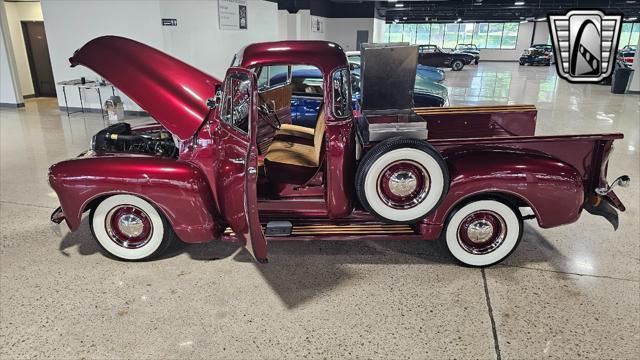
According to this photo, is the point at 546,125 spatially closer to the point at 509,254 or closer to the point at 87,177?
the point at 509,254

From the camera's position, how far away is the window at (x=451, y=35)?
3950 cm

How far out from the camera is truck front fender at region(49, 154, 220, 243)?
10.5ft

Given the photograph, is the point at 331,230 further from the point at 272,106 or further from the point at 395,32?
the point at 395,32

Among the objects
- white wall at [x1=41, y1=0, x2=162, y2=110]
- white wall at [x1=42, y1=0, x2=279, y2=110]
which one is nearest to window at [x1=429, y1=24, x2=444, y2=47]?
white wall at [x1=42, y1=0, x2=279, y2=110]

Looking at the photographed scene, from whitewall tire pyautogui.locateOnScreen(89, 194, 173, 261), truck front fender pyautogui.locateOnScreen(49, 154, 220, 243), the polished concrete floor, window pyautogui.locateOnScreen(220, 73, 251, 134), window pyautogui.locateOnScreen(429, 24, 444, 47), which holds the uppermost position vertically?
window pyautogui.locateOnScreen(429, 24, 444, 47)

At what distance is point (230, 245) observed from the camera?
3879mm

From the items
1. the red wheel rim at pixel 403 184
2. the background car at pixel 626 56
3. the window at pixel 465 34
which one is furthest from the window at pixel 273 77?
the window at pixel 465 34

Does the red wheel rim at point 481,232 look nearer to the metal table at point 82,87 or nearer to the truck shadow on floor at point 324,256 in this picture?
the truck shadow on floor at point 324,256

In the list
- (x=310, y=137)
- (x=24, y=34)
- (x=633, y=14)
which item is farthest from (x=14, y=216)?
(x=633, y=14)

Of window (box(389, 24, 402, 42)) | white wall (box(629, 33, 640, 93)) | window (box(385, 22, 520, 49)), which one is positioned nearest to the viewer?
white wall (box(629, 33, 640, 93))

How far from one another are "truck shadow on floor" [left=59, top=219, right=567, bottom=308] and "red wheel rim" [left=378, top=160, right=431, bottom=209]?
2.34ft

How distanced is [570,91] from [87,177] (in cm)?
1585

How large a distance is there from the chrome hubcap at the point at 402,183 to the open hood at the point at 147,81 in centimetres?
165

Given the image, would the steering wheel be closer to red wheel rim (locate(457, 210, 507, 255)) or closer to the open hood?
the open hood
